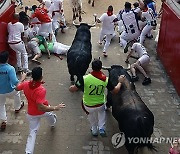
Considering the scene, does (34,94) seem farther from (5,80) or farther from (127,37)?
(127,37)

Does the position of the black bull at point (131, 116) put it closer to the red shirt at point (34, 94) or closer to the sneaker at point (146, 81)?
the red shirt at point (34, 94)

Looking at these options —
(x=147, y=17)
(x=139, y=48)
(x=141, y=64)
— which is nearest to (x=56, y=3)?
(x=147, y=17)

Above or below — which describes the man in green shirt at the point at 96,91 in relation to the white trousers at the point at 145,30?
above

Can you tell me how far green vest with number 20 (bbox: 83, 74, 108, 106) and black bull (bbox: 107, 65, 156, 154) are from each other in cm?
37

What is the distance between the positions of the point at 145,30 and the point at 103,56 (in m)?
1.51

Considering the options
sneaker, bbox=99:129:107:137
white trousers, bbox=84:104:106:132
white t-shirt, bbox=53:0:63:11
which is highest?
white t-shirt, bbox=53:0:63:11

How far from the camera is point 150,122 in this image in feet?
18.0

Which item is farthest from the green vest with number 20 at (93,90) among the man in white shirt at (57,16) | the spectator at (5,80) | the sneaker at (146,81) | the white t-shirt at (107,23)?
the man in white shirt at (57,16)

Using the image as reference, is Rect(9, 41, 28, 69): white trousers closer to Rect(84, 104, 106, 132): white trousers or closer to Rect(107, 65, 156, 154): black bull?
Rect(84, 104, 106, 132): white trousers

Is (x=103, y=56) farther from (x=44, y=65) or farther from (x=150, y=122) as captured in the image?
(x=150, y=122)

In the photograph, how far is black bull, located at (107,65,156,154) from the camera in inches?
211

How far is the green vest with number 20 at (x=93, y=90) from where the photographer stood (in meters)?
5.71

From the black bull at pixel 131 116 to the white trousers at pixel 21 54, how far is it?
323 cm

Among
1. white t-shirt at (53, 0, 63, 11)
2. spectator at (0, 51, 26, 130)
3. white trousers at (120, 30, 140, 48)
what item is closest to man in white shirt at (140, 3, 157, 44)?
white trousers at (120, 30, 140, 48)
